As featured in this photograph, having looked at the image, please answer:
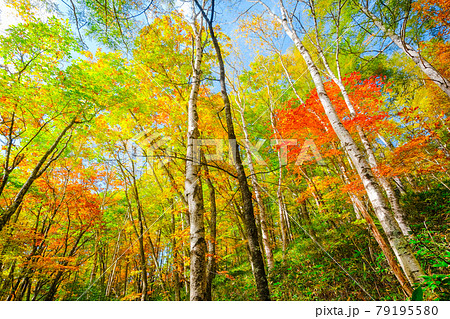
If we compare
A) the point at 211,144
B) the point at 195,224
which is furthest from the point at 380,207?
the point at 211,144

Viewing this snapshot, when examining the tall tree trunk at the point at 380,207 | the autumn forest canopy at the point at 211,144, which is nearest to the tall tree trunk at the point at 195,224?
the autumn forest canopy at the point at 211,144

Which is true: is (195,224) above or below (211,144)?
below

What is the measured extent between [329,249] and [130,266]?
20346mm

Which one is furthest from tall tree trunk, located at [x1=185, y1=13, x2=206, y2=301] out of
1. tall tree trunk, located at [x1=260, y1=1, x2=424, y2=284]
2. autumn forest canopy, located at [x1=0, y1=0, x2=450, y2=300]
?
tall tree trunk, located at [x1=260, y1=1, x2=424, y2=284]

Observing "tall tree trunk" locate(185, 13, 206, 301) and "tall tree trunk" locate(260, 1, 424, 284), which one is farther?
"tall tree trunk" locate(260, 1, 424, 284)

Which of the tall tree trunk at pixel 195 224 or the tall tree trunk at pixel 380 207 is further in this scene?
the tall tree trunk at pixel 380 207

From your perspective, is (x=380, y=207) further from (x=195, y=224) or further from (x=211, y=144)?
(x=211, y=144)

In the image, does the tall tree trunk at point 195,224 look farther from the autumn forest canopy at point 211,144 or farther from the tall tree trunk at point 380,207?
the tall tree trunk at point 380,207

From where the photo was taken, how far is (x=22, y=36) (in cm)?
494

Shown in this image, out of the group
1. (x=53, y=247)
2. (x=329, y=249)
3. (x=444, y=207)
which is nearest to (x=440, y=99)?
(x=444, y=207)

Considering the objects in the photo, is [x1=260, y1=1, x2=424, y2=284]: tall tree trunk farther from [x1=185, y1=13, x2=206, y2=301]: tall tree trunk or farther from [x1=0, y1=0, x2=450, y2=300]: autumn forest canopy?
[x1=185, y1=13, x2=206, y2=301]: tall tree trunk
